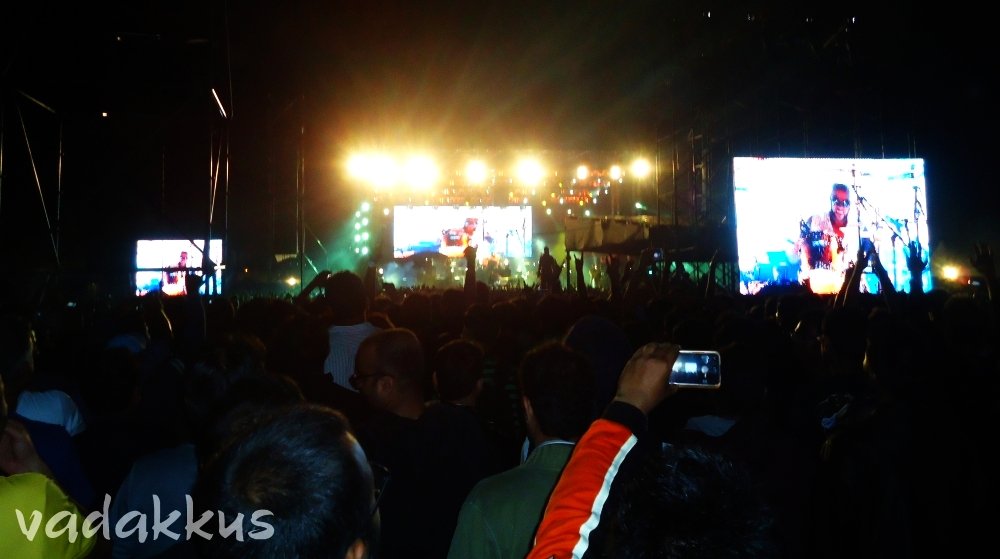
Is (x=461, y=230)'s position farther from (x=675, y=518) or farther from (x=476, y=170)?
(x=675, y=518)

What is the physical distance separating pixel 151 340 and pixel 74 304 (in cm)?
337

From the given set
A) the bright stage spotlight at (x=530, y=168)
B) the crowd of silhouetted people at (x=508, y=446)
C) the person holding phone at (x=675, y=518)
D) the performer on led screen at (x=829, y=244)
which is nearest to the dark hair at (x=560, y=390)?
the crowd of silhouetted people at (x=508, y=446)

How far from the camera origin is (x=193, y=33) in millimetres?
8648

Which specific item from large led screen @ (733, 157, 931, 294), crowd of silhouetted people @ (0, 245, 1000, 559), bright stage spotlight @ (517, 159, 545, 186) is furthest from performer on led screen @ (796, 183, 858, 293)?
crowd of silhouetted people @ (0, 245, 1000, 559)

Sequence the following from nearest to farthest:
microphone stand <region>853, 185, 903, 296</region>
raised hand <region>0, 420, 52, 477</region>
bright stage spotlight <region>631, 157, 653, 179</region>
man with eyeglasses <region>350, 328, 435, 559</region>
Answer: raised hand <region>0, 420, 52, 477</region> < man with eyeglasses <region>350, 328, 435, 559</region> < microphone stand <region>853, 185, 903, 296</region> < bright stage spotlight <region>631, 157, 653, 179</region>

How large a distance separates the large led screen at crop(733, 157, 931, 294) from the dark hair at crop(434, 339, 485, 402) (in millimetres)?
13395

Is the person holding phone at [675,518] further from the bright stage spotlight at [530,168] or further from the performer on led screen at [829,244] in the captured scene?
the bright stage spotlight at [530,168]

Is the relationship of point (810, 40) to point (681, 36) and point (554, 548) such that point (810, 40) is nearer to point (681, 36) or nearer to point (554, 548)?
point (681, 36)

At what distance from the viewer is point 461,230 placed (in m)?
26.2

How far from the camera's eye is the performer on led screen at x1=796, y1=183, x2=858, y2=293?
1603cm

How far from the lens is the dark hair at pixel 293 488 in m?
1.24

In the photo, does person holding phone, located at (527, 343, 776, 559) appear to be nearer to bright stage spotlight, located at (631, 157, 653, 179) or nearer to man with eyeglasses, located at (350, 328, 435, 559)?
man with eyeglasses, located at (350, 328, 435, 559)

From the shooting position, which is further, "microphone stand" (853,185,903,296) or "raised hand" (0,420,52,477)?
"microphone stand" (853,185,903,296)

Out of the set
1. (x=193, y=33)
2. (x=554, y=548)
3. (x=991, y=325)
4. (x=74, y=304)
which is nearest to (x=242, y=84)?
(x=193, y=33)
